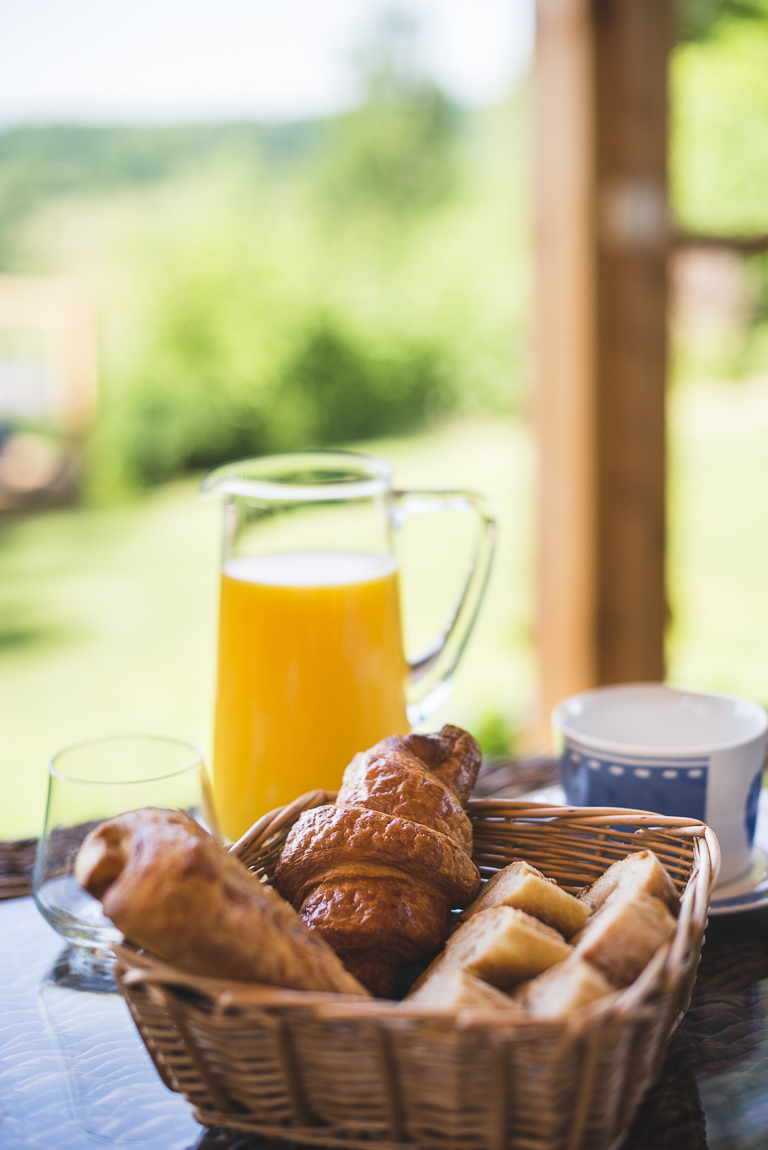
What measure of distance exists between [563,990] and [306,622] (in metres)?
0.35

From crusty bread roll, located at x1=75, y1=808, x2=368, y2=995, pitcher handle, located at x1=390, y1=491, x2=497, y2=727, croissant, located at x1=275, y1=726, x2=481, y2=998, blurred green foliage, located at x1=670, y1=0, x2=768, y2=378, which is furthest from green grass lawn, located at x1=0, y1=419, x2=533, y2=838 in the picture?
crusty bread roll, located at x1=75, y1=808, x2=368, y2=995

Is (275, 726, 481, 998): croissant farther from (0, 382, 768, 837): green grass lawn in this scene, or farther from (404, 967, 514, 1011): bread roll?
(0, 382, 768, 837): green grass lawn

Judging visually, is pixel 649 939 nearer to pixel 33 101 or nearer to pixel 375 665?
pixel 375 665

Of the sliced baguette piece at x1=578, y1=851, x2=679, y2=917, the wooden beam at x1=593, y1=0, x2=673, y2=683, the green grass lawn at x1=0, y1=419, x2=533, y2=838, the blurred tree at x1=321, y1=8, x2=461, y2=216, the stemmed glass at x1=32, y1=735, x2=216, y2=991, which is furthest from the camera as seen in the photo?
the blurred tree at x1=321, y1=8, x2=461, y2=216

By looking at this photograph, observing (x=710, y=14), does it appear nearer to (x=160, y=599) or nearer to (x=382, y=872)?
(x=382, y=872)

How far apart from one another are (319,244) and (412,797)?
3154 millimetres

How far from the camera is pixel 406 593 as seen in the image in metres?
2.99

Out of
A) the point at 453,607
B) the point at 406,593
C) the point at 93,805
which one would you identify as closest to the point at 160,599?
the point at 406,593

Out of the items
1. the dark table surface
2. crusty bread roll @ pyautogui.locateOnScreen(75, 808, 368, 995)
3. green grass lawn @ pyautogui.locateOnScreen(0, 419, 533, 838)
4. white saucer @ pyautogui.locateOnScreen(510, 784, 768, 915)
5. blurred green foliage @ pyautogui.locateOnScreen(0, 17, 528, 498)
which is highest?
blurred green foliage @ pyautogui.locateOnScreen(0, 17, 528, 498)

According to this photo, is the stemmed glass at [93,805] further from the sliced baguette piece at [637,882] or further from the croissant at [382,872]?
the sliced baguette piece at [637,882]

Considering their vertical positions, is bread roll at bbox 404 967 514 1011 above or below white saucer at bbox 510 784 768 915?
above

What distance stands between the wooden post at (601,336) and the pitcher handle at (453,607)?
1142 millimetres

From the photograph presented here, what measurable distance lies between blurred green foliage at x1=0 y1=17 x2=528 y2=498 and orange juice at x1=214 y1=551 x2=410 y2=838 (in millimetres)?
2667

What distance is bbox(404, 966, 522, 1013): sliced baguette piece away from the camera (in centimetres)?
40
